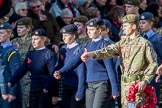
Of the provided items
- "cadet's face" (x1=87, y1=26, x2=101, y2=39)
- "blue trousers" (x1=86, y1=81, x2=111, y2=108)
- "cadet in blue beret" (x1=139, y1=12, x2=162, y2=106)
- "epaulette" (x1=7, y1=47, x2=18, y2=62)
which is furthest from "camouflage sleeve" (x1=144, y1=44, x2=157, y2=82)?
"epaulette" (x1=7, y1=47, x2=18, y2=62)

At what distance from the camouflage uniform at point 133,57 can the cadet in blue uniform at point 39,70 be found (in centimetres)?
190

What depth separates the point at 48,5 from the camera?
49.7 ft

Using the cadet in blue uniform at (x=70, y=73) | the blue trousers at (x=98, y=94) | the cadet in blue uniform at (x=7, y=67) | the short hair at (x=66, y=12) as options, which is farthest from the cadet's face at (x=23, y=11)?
the blue trousers at (x=98, y=94)

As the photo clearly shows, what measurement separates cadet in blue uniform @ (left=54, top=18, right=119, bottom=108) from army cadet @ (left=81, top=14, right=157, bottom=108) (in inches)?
24.7

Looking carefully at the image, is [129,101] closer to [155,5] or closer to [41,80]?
[41,80]

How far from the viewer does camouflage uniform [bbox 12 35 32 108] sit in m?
12.6

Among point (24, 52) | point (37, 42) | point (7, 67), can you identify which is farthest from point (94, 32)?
point (24, 52)

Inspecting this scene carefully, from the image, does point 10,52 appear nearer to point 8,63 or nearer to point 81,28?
point 8,63

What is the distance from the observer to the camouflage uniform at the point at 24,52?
41.2 ft

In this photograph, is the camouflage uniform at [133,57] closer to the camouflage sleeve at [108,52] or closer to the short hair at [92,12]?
the camouflage sleeve at [108,52]

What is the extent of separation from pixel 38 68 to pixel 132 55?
93.7 inches

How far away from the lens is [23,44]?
1288cm

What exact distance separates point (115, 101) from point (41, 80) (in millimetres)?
1566

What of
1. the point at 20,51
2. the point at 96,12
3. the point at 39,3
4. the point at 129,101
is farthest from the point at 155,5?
the point at 129,101
